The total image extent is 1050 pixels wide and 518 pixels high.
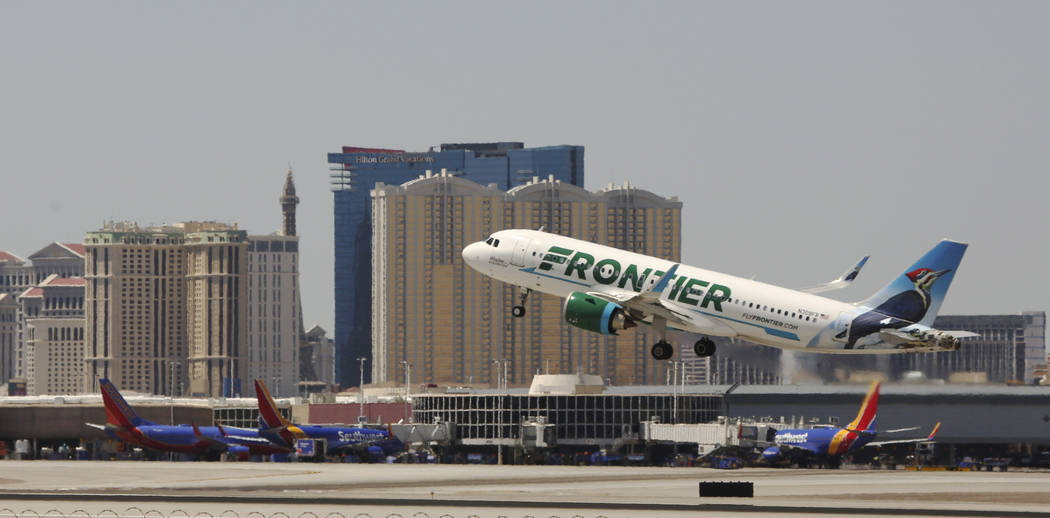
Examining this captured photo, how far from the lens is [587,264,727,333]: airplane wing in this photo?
118 metres

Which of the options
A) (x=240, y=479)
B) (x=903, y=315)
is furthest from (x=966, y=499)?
(x=240, y=479)

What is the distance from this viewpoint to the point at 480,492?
126m

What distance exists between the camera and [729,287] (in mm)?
118312

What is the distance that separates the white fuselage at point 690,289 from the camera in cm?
11675

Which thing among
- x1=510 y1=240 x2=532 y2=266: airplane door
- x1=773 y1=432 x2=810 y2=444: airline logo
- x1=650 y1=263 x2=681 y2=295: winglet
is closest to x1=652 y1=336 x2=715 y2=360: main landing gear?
x1=650 y1=263 x2=681 y2=295: winglet

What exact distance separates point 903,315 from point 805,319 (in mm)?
6597

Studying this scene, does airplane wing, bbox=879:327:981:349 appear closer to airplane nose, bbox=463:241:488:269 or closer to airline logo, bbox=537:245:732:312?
airline logo, bbox=537:245:732:312

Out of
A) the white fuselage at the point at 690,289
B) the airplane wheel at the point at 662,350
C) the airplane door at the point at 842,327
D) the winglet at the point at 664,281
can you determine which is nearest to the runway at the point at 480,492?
the airplane wheel at the point at 662,350

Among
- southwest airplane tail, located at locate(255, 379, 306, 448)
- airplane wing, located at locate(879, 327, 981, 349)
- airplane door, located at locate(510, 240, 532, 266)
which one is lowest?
southwest airplane tail, located at locate(255, 379, 306, 448)

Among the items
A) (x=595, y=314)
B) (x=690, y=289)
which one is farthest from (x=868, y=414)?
(x=595, y=314)

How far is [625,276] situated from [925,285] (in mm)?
18396

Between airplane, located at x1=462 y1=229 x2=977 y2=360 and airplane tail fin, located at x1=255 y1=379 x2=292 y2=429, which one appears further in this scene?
airplane tail fin, located at x1=255 y1=379 x2=292 y2=429

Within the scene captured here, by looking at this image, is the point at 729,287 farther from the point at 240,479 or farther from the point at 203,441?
the point at 203,441

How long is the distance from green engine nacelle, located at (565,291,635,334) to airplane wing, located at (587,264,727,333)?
0.45 meters
